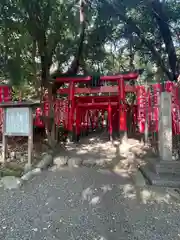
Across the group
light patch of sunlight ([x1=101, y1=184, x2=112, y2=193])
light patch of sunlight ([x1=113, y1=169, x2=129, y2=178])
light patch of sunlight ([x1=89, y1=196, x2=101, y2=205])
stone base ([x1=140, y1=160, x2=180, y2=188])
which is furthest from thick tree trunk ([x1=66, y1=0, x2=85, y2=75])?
light patch of sunlight ([x1=89, y1=196, x2=101, y2=205])

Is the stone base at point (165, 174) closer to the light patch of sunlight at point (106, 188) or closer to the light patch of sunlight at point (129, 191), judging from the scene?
the light patch of sunlight at point (129, 191)

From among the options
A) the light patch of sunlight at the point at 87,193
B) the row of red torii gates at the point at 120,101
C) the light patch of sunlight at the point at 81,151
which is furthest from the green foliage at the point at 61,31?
the light patch of sunlight at the point at 87,193

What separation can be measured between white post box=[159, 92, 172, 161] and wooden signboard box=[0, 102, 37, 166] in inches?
113

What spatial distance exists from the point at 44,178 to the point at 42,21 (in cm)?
385

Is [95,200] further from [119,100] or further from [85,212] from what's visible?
[119,100]

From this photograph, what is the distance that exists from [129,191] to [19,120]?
2.98 meters

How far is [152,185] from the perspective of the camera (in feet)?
13.4

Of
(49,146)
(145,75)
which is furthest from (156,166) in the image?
(145,75)

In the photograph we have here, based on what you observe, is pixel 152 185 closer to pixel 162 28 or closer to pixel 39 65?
pixel 39 65

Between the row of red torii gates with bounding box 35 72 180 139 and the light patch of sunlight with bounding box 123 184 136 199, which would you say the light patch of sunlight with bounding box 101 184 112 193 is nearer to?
the light patch of sunlight with bounding box 123 184 136 199

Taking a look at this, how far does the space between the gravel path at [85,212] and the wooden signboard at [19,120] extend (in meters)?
1.20

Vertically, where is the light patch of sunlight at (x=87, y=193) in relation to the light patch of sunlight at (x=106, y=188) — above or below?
below

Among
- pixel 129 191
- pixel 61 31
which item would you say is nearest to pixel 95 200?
pixel 129 191

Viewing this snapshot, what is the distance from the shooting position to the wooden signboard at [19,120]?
512 centimetres
